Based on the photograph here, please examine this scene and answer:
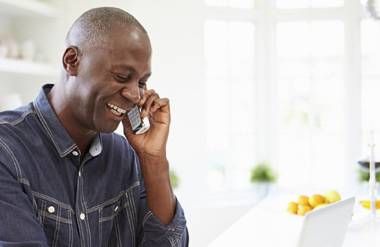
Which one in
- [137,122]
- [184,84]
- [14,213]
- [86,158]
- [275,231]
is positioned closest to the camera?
[14,213]

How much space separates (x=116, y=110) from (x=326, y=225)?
58cm

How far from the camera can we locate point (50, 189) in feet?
3.62

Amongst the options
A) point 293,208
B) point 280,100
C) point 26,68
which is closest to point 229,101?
point 280,100

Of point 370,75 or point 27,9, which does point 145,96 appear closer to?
point 27,9

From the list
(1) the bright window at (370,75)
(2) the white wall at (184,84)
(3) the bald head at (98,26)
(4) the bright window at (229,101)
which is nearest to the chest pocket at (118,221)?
(3) the bald head at (98,26)

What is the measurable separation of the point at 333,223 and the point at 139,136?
0.53 m

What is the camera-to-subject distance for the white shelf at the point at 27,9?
10.1ft

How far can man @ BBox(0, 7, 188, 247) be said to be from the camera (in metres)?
1.06

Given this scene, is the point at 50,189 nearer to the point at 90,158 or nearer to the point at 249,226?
the point at 90,158

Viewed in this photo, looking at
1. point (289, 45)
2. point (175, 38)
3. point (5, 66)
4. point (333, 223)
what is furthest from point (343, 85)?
point (333, 223)

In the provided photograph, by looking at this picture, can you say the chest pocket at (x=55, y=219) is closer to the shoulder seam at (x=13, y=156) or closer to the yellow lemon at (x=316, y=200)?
the shoulder seam at (x=13, y=156)

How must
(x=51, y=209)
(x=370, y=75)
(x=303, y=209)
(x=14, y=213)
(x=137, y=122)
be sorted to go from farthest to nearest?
(x=370, y=75)
(x=303, y=209)
(x=137, y=122)
(x=51, y=209)
(x=14, y=213)

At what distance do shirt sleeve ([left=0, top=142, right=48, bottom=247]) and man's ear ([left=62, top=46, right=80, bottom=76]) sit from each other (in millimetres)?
225

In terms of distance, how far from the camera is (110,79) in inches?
44.3
